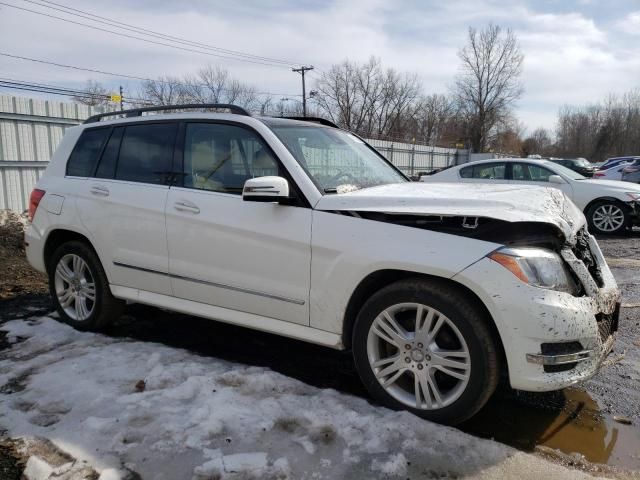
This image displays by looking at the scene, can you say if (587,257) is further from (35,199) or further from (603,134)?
(603,134)

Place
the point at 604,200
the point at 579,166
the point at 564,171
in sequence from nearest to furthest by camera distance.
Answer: the point at 604,200, the point at 564,171, the point at 579,166

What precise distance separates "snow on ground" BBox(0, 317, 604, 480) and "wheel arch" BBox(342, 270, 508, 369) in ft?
1.49

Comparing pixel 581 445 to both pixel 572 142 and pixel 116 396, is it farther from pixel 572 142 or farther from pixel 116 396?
pixel 572 142

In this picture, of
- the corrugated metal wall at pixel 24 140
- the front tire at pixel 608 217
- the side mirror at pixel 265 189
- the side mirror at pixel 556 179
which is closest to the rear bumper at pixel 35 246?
the side mirror at pixel 265 189

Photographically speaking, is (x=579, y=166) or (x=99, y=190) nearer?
(x=99, y=190)

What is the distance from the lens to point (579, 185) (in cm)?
1022

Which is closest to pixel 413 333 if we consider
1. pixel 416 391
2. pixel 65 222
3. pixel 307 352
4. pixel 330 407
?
pixel 416 391

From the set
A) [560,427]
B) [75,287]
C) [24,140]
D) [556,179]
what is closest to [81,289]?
[75,287]

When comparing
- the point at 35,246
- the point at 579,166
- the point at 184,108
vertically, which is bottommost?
the point at 35,246

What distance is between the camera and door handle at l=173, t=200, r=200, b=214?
3.69 meters

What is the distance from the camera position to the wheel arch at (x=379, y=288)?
2770 millimetres

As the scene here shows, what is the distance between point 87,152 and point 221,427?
3.00 metres

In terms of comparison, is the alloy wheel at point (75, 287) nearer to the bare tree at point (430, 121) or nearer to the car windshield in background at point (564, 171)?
the car windshield in background at point (564, 171)

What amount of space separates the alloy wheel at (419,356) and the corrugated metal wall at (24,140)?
304 inches
